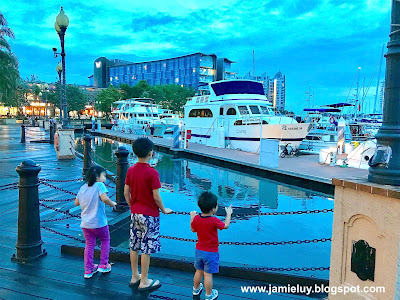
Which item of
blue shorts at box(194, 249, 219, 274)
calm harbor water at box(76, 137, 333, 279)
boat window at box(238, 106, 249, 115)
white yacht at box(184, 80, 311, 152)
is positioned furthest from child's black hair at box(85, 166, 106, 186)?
boat window at box(238, 106, 249, 115)

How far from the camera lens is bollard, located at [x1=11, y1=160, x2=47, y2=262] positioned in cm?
416

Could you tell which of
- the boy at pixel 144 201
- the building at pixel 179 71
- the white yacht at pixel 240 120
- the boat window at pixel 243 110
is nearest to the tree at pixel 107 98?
the building at pixel 179 71

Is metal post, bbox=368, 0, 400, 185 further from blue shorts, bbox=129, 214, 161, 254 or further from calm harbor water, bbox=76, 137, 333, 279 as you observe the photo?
blue shorts, bbox=129, 214, 161, 254

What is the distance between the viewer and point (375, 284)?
8.74 feet

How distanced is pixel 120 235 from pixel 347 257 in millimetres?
4261

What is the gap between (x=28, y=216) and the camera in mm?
4227

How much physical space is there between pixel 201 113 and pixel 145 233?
2336cm

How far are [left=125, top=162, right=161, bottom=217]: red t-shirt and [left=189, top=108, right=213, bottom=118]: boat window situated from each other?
2190cm

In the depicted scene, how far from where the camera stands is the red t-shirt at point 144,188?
10.6ft

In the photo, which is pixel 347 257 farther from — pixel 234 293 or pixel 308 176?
pixel 308 176

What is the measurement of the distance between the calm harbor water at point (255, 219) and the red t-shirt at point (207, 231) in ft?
3.68

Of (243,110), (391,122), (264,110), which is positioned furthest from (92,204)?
(264,110)

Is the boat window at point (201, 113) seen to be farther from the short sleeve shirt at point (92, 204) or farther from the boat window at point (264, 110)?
the short sleeve shirt at point (92, 204)

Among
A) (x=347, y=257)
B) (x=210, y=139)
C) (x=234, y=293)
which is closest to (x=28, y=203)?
(x=234, y=293)
